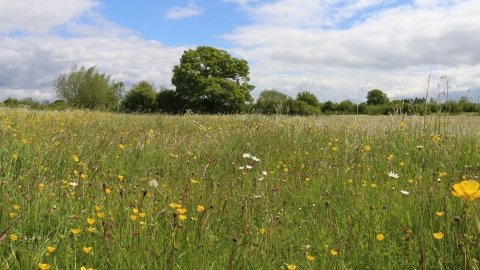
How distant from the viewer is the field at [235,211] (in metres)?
2.16

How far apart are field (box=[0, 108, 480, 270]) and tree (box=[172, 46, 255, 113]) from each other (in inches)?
1368

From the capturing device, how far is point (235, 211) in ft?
10.6

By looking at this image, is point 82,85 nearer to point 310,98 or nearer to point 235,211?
point 310,98

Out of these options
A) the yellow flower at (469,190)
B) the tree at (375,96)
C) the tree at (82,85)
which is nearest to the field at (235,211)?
the yellow flower at (469,190)

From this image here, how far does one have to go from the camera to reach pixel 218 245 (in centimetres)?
251

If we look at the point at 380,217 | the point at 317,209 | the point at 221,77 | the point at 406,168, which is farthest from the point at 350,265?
the point at 221,77

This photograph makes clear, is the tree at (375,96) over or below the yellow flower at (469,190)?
over

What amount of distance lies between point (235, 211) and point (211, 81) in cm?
3811

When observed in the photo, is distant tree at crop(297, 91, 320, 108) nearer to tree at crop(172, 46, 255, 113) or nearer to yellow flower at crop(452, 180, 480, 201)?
tree at crop(172, 46, 255, 113)

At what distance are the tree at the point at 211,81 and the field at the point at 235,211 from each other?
34750 millimetres

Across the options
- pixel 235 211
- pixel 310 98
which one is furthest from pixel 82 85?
pixel 235 211

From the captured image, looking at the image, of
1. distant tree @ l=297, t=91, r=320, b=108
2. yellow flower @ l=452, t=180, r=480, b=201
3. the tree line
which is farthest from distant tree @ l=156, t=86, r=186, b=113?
Answer: yellow flower @ l=452, t=180, r=480, b=201

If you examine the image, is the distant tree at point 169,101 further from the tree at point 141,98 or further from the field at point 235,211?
the field at point 235,211

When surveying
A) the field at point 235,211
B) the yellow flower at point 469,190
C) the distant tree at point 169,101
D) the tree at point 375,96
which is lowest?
the field at point 235,211
